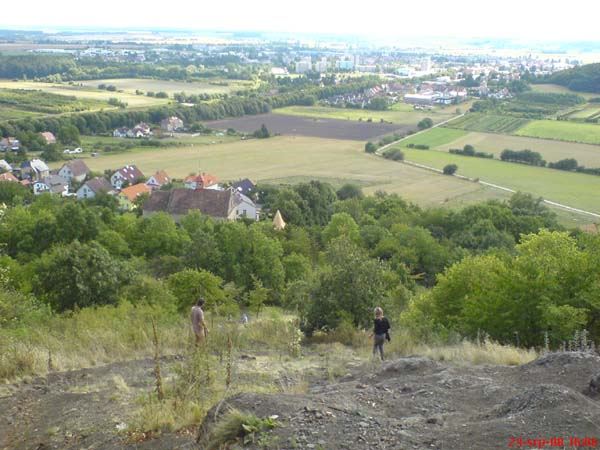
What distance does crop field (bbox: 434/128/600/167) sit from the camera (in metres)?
62.9

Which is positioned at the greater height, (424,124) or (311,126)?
(424,124)

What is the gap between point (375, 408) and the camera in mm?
7227

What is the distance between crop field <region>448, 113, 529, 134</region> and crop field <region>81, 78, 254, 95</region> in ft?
155

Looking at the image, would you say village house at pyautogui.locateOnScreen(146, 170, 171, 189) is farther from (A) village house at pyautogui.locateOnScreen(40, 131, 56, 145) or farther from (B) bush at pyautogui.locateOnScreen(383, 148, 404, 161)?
(B) bush at pyautogui.locateOnScreen(383, 148, 404, 161)

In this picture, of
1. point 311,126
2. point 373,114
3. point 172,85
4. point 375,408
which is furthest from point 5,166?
point 172,85

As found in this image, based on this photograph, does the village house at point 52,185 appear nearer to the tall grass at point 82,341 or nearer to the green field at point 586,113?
the tall grass at point 82,341

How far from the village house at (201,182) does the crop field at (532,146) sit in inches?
1136

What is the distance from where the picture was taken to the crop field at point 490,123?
81.4 metres

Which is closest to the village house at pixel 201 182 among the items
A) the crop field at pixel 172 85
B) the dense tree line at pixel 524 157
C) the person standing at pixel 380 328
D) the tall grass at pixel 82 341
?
the dense tree line at pixel 524 157

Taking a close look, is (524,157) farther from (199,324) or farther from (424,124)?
(199,324)

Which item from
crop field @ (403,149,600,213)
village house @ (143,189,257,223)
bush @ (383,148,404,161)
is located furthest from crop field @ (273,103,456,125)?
village house @ (143,189,257,223)

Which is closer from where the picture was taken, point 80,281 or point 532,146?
point 80,281

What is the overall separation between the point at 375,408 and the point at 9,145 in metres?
71.6

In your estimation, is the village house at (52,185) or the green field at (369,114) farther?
the green field at (369,114)
